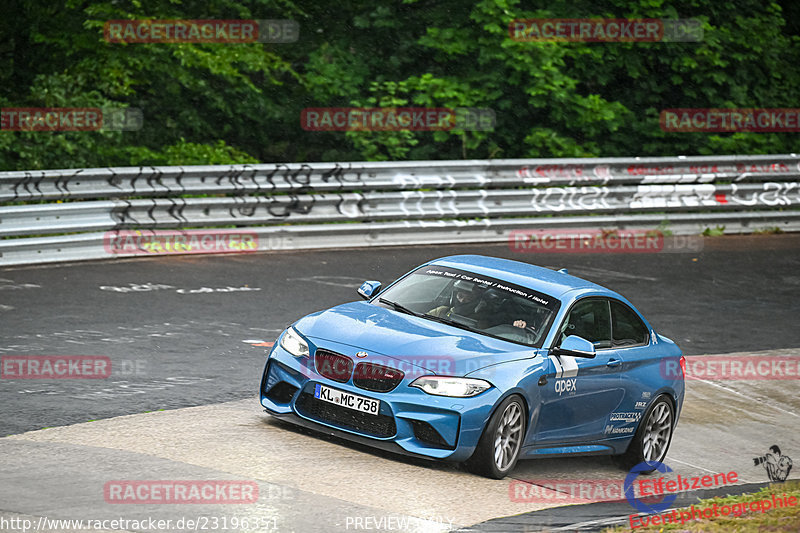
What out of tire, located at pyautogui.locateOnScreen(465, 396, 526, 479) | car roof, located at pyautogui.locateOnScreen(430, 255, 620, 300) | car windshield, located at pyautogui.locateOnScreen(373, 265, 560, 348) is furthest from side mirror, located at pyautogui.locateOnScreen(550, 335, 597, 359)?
tire, located at pyautogui.locateOnScreen(465, 396, 526, 479)

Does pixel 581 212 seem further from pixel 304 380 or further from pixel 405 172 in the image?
pixel 304 380

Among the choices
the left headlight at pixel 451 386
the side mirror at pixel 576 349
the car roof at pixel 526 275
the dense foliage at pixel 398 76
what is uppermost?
the dense foliage at pixel 398 76

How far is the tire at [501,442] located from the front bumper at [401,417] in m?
0.07

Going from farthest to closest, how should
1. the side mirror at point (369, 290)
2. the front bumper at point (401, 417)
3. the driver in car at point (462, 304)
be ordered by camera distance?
1. the side mirror at point (369, 290)
2. the driver in car at point (462, 304)
3. the front bumper at point (401, 417)

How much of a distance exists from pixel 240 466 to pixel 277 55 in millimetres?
16886

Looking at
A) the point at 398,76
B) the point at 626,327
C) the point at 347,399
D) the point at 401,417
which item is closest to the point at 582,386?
the point at 626,327

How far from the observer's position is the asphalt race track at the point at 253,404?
23.5ft

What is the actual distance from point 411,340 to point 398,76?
53.6ft

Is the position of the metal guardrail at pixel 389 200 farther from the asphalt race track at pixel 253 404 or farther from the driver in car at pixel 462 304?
the driver in car at pixel 462 304

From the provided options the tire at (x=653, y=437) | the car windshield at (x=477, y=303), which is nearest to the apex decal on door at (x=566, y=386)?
the car windshield at (x=477, y=303)

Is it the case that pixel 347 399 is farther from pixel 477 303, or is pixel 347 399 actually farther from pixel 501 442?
pixel 477 303

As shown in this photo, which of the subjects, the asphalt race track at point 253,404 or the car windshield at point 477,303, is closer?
the asphalt race track at point 253,404

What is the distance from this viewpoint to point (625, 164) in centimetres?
2144

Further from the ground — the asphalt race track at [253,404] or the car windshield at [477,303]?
the car windshield at [477,303]
